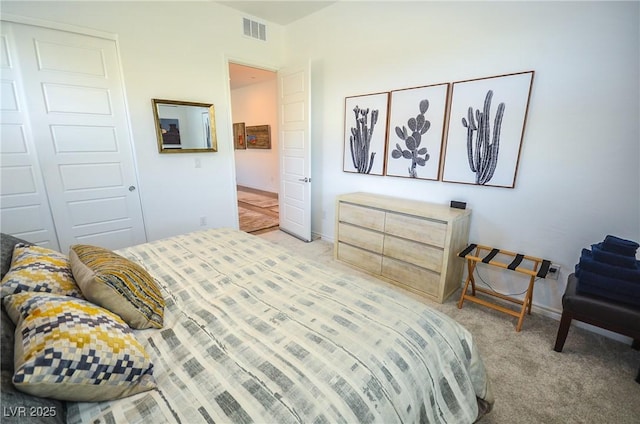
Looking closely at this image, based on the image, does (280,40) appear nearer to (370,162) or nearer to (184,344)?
(370,162)

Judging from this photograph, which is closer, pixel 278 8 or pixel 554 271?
pixel 554 271

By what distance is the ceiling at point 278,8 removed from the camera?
3234 millimetres

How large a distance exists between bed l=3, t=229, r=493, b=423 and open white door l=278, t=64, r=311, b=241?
2277 mm

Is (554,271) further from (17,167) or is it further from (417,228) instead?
(17,167)

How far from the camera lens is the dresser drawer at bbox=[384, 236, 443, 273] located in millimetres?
2436

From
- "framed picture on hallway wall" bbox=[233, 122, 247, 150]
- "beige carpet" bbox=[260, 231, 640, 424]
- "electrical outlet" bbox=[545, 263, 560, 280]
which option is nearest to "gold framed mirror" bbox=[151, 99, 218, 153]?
"beige carpet" bbox=[260, 231, 640, 424]

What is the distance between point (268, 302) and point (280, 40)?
12.5 ft

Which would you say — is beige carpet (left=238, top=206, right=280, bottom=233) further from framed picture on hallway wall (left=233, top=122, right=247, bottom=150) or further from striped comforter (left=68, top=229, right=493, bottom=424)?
striped comforter (left=68, top=229, right=493, bottom=424)

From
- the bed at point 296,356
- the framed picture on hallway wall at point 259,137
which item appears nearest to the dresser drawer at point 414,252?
the bed at point 296,356

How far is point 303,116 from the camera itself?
142 inches

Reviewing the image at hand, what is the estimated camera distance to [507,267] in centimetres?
211

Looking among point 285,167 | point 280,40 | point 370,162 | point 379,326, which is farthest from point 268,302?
point 280,40

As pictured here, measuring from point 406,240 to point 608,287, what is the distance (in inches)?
52.4

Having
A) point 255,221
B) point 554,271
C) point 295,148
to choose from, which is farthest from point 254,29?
point 554,271
